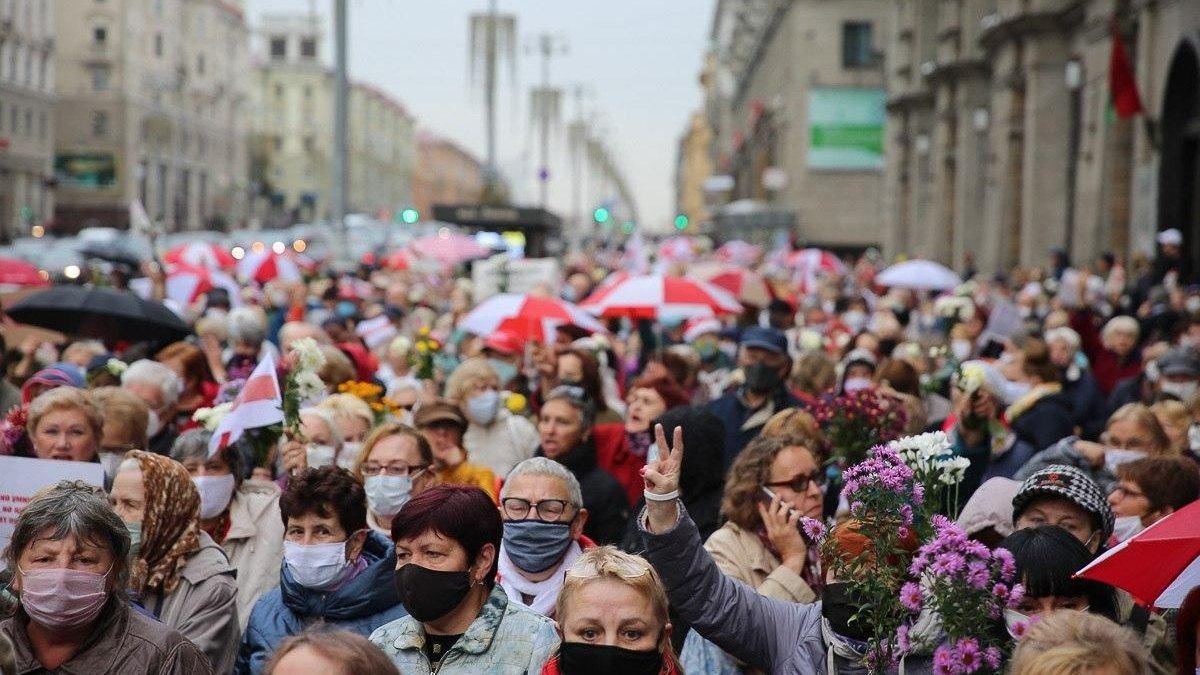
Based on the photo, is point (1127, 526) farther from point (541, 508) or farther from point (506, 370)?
point (506, 370)

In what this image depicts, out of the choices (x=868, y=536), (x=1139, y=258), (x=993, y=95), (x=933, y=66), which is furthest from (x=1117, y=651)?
(x=933, y=66)

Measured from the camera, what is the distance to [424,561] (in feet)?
17.0

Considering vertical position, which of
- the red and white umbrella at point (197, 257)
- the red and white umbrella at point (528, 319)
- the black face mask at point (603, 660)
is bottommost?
the black face mask at point (603, 660)

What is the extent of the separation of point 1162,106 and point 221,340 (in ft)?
48.1

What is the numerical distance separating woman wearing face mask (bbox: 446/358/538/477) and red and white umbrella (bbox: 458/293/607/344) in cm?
370

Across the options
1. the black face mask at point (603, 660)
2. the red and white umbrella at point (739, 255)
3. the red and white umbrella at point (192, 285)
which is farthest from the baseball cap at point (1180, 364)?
the red and white umbrella at point (739, 255)

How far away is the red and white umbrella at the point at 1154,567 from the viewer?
4.83m

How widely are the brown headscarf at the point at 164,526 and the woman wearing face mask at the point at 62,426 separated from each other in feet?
4.33

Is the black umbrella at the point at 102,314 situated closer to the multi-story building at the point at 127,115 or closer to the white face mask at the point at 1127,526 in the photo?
the white face mask at the point at 1127,526

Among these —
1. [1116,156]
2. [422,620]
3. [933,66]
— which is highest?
[933,66]

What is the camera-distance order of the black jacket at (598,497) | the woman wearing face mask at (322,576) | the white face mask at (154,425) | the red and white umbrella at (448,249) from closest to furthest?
the woman wearing face mask at (322,576) < the black jacket at (598,497) < the white face mask at (154,425) < the red and white umbrella at (448,249)

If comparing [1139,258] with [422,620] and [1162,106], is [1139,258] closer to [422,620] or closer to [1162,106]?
[1162,106]

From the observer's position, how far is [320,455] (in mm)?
8414

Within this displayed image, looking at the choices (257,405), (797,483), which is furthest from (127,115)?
(797,483)
